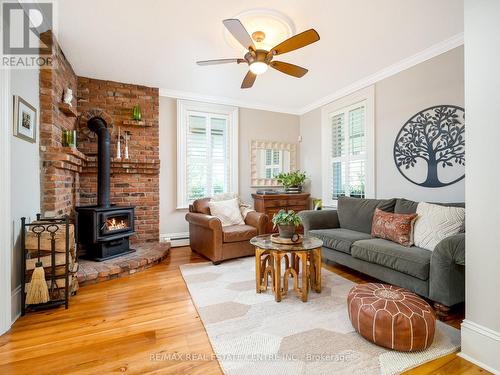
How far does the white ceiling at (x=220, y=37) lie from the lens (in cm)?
222

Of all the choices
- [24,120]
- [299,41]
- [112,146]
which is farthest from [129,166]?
[299,41]

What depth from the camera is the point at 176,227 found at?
435 cm

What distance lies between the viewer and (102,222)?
3.11 metres

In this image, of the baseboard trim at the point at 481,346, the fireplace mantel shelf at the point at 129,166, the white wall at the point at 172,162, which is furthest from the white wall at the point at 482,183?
the fireplace mantel shelf at the point at 129,166

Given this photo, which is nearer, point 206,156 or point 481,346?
point 481,346

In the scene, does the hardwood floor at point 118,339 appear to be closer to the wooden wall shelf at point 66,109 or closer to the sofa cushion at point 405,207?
the sofa cushion at point 405,207

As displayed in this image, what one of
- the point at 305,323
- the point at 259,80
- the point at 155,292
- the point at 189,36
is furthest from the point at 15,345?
the point at 259,80

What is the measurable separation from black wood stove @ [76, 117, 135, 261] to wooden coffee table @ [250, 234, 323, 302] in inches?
76.5

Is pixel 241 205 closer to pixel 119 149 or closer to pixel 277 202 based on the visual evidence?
pixel 277 202

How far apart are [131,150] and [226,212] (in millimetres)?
1831

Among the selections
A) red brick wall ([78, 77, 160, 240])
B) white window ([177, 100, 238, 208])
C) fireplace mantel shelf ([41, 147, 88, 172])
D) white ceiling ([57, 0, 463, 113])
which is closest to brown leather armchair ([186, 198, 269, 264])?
white window ([177, 100, 238, 208])

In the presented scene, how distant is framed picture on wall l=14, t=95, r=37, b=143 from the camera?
2015 mm

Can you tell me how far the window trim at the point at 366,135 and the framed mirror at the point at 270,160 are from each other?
781 mm

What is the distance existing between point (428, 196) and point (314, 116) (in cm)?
262
